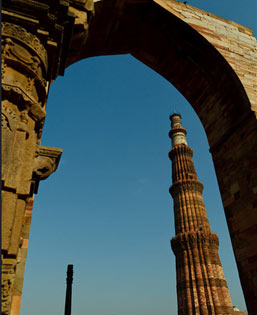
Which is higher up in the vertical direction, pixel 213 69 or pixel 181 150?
pixel 181 150

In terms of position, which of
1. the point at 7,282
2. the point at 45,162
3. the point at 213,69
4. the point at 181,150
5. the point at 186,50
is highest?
the point at 181,150

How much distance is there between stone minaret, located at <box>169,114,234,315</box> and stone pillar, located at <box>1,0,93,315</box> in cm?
1626

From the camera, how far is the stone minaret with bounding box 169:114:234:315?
15.8 m

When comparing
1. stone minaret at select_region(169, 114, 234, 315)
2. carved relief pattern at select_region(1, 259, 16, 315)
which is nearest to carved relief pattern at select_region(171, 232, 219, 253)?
stone minaret at select_region(169, 114, 234, 315)

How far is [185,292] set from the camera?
53.3 feet

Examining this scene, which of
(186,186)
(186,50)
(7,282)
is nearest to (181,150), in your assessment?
(186,186)

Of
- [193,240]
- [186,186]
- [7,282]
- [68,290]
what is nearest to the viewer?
[7,282]

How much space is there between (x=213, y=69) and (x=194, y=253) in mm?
15066

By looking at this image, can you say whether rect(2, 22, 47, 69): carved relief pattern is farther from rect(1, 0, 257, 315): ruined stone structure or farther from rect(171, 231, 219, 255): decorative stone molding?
rect(171, 231, 219, 255): decorative stone molding

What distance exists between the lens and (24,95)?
5.51ft

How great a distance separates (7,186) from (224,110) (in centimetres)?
411

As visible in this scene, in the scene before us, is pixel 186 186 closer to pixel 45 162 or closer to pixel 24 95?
pixel 45 162

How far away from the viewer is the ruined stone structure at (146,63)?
4.96 feet

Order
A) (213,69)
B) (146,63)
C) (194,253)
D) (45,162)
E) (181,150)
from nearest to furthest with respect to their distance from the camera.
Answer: (45,162) → (213,69) → (146,63) → (194,253) → (181,150)
